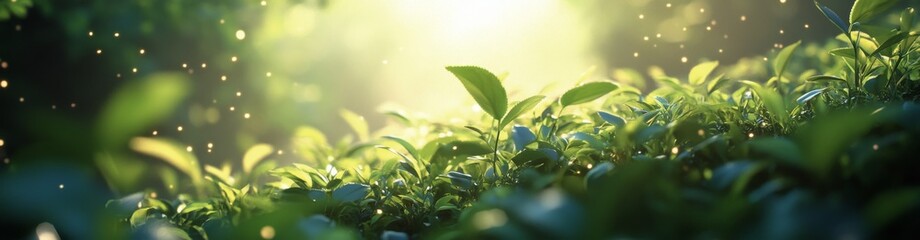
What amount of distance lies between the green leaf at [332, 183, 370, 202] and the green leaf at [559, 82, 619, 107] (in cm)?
29

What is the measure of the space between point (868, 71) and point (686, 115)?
247 millimetres

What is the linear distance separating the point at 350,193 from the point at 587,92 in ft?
1.09

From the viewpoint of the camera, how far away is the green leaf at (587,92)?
915 mm

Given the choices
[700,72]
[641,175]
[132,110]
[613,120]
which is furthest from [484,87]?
[700,72]

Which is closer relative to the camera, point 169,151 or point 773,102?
point 169,151

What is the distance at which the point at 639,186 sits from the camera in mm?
540

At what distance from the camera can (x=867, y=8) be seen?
86 cm

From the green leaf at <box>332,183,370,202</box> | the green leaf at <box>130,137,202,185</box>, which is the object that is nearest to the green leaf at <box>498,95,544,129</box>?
the green leaf at <box>332,183,370,202</box>

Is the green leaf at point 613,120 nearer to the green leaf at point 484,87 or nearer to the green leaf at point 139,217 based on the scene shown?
the green leaf at point 484,87

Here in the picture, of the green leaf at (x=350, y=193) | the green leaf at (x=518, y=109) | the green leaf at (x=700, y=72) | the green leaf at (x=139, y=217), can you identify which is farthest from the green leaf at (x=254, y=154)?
the green leaf at (x=700, y=72)

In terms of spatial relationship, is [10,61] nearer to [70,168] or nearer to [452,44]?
[70,168]

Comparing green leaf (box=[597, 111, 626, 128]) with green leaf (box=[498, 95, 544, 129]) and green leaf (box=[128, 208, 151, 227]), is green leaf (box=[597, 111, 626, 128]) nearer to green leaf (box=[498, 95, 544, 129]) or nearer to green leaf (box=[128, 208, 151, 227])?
green leaf (box=[498, 95, 544, 129])

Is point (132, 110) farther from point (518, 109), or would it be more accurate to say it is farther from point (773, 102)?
point (773, 102)

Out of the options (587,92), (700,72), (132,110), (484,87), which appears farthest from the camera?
(700,72)
